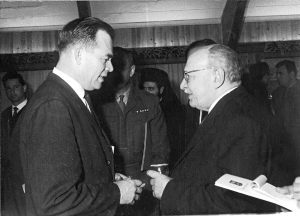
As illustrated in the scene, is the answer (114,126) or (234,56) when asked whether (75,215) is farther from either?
(114,126)

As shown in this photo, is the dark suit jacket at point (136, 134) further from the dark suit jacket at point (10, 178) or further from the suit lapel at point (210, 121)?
the suit lapel at point (210, 121)

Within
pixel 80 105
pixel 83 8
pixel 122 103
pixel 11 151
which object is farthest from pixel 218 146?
pixel 83 8

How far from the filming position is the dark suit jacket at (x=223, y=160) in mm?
1236

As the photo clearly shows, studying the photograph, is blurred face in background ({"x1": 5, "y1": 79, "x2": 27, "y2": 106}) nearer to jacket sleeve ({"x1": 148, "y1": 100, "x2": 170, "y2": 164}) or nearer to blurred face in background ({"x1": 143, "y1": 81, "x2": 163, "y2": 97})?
blurred face in background ({"x1": 143, "y1": 81, "x2": 163, "y2": 97})

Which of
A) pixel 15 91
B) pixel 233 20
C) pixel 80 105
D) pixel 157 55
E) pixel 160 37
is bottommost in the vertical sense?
pixel 80 105

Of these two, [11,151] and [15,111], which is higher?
[15,111]

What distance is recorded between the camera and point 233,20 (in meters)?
5.04

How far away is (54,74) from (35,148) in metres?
0.32

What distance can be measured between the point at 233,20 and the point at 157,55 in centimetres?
132

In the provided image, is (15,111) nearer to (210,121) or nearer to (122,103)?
(122,103)

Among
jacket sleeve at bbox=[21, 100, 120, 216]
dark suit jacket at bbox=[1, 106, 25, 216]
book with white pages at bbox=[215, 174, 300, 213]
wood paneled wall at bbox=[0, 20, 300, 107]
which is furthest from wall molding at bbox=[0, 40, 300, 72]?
book with white pages at bbox=[215, 174, 300, 213]

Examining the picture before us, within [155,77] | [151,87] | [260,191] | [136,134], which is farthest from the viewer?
[155,77]

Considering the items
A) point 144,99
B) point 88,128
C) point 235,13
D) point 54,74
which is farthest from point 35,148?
point 235,13

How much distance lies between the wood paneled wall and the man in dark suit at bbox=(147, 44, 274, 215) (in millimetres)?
3949
